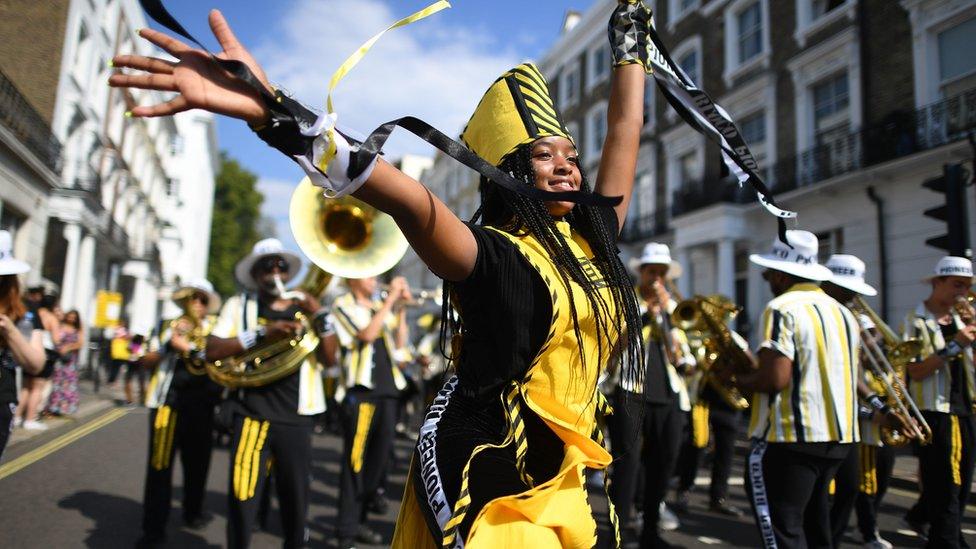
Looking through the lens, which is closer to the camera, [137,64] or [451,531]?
[137,64]

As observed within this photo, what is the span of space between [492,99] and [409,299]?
426cm

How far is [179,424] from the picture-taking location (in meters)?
5.13

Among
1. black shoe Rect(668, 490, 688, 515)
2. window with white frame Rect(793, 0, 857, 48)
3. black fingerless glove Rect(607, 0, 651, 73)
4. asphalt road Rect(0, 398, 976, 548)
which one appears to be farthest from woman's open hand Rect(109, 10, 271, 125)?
window with white frame Rect(793, 0, 857, 48)

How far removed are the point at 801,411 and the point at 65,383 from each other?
1182 centimetres

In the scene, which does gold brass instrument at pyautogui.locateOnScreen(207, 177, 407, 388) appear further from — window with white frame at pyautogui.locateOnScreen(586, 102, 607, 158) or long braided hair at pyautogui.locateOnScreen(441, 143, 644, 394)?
window with white frame at pyautogui.locateOnScreen(586, 102, 607, 158)

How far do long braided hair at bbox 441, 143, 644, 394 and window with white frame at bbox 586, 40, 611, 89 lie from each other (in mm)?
27134

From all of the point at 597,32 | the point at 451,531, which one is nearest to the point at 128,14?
the point at 597,32

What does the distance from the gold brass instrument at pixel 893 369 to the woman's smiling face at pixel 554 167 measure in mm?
3520

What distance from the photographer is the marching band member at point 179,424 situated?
482 centimetres

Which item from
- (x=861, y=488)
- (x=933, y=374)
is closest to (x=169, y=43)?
(x=933, y=374)

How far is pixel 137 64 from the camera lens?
125 centimetres

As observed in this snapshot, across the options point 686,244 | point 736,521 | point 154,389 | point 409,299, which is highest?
point 686,244

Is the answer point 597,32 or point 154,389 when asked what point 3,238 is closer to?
point 154,389

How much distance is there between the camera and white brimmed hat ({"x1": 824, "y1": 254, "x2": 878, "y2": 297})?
466 cm
